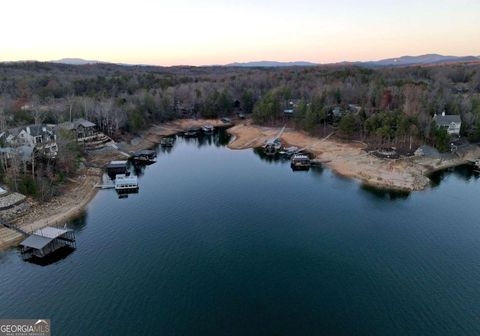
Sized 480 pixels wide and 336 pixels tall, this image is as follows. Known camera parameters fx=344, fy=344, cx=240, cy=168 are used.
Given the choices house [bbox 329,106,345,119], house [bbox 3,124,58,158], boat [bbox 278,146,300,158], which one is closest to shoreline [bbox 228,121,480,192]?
boat [bbox 278,146,300,158]

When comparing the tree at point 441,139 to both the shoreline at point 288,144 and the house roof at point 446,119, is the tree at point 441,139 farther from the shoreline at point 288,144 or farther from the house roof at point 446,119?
the house roof at point 446,119

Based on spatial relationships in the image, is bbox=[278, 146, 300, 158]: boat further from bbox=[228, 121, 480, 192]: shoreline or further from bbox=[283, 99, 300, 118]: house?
bbox=[283, 99, 300, 118]: house

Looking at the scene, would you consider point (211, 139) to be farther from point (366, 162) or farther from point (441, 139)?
point (441, 139)

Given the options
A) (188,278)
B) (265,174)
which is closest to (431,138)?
(265,174)

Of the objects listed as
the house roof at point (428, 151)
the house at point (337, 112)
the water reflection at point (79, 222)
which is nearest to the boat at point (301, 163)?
the house roof at point (428, 151)

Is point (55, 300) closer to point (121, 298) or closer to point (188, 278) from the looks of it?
point (121, 298)

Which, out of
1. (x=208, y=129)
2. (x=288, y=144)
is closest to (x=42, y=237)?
(x=288, y=144)
